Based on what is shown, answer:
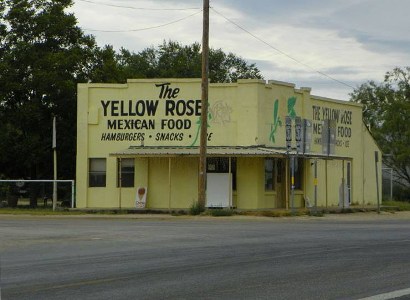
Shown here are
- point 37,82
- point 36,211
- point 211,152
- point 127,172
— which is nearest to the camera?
point 211,152

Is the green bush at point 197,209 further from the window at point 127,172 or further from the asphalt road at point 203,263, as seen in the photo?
the asphalt road at point 203,263

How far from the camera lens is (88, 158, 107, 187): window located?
127 feet

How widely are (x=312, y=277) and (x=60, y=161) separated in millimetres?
32913

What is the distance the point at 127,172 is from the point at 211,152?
4939 mm

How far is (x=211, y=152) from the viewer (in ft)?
117

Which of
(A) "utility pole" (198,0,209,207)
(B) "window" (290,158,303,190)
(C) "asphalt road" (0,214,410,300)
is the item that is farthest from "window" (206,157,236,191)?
(C) "asphalt road" (0,214,410,300)

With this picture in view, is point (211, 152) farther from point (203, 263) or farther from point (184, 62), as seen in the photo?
point (184, 62)

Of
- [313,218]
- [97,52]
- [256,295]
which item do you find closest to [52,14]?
[97,52]

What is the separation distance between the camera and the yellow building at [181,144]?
1463 inches

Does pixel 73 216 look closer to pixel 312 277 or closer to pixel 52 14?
pixel 52 14

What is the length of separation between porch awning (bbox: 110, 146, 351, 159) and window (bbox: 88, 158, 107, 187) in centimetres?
166

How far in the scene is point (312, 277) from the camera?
13039 mm

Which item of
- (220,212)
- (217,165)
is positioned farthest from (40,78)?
(220,212)

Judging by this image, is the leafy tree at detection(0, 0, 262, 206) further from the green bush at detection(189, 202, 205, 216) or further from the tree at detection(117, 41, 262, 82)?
the tree at detection(117, 41, 262, 82)
